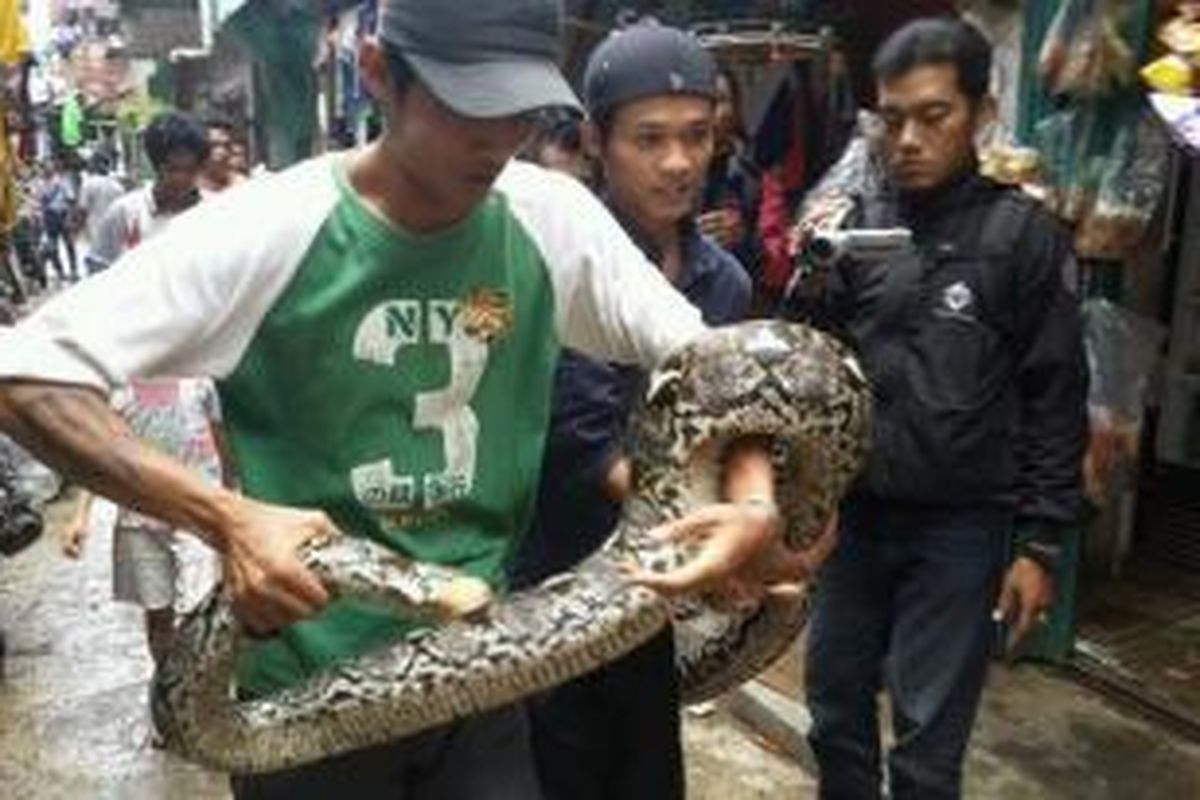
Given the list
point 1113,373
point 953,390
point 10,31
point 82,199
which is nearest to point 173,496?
point 953,390

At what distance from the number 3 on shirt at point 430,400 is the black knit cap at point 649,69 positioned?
114 cm

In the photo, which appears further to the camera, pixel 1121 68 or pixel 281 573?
pixel 1121 68

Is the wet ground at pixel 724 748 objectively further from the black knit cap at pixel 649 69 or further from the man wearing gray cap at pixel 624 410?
the black knit cap at pixel 649 69

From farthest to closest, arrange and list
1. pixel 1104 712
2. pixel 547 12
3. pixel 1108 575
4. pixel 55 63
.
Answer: pixel 55 63
pixel 1108 575
pixel 1104 712
pixel 547 12

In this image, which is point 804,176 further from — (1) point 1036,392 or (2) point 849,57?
(1) point 1036,392

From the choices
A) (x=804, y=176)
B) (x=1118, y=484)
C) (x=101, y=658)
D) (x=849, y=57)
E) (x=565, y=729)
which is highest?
(x=849, y=57)

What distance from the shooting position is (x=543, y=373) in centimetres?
231

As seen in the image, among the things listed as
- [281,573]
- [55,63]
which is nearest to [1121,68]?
[281,573]

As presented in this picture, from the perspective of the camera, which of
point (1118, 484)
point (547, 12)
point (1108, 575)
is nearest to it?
point (547, 12)

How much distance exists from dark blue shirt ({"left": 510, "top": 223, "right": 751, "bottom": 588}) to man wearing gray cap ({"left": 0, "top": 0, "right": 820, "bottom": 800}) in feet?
1.55

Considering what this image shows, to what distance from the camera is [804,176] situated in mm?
6676

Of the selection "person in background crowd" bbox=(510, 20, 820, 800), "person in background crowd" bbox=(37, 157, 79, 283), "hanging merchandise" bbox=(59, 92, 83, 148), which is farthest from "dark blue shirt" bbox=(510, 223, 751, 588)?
"hanging merchandise" bbox=(59, 92, 83, 148)

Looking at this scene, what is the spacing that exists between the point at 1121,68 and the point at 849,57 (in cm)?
217

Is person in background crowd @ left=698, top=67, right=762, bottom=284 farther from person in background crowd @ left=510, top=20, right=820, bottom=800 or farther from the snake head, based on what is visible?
the snake head
